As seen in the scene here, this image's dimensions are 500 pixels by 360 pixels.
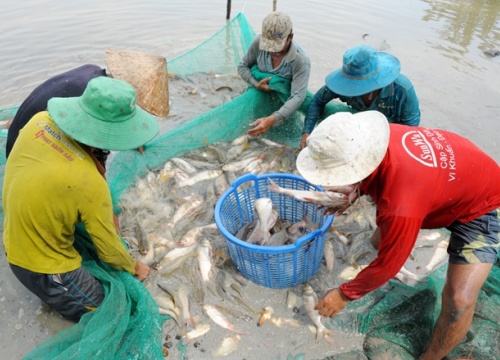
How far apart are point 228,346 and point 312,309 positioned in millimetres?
715

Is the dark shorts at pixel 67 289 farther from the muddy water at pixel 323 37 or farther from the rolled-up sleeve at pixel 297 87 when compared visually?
the muddy water at pixel 323 37

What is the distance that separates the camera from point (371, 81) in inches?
134

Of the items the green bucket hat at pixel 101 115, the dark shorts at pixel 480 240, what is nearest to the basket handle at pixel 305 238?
the dark shorts at pixel 480 240

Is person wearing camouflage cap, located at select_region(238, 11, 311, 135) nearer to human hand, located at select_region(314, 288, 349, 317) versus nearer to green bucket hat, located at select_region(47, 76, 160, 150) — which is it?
green bucket hat, located at select_region(47, 76, 160, 150)

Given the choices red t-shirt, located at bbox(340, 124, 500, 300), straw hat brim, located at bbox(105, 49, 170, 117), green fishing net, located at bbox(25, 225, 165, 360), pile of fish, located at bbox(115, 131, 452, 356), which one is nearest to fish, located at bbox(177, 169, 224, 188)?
pile of fish, located at bbox(115, 131, 452, 356)

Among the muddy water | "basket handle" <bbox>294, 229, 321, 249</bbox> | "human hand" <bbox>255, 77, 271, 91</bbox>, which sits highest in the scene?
"human hand" <bbox>255, 77, 271, 91</bbox>

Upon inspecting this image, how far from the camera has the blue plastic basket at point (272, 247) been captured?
270 centimetres

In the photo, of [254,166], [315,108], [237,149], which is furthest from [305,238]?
[237,149]

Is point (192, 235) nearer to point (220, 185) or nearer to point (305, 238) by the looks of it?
point (220, 185)

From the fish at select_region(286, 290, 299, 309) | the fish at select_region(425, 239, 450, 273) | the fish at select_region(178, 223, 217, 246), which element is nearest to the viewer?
the fish at select_region(286, 290, 299, 309)

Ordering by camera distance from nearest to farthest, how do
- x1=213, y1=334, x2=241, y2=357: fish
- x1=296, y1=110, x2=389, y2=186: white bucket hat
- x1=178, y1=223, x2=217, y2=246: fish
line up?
x1=296, y1=110, x2=389, y2=186: white bucket hat < x1=213, y1=334, x2=241, y2=357: fish < x1=178, y1=223, x2=217, y2=246: fish

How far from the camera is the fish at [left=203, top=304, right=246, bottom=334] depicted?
2.83 m

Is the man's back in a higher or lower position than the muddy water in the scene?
higher

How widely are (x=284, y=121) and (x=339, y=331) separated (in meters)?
2.54
